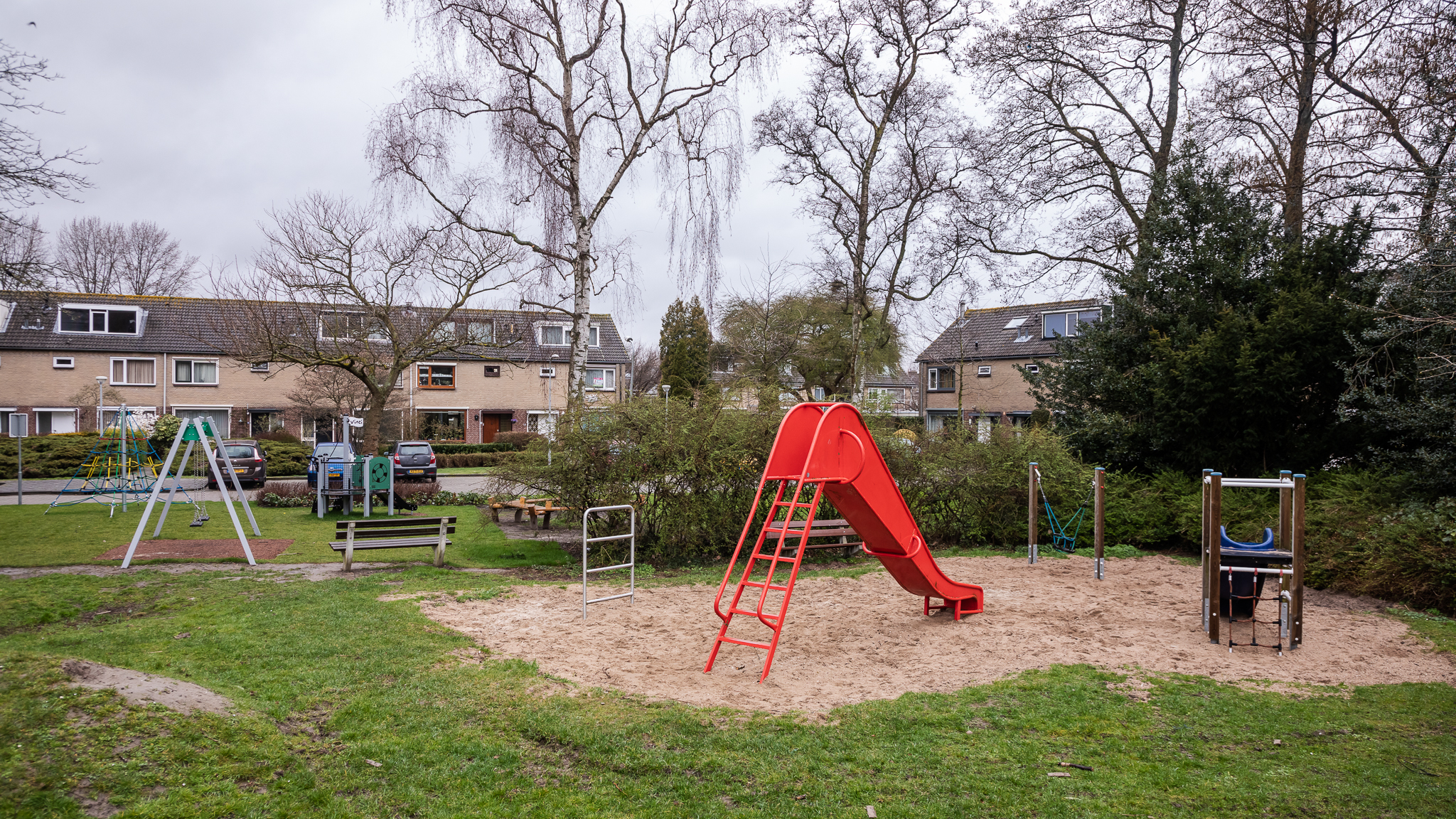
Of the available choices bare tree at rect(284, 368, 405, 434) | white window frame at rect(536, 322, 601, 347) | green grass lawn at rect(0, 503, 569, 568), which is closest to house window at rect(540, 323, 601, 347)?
white window frame at rect(536, 322, 601, 347)

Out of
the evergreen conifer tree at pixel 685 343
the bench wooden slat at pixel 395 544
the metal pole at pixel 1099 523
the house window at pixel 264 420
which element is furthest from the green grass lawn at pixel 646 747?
the evergreen conifer tree at pixel 685 343

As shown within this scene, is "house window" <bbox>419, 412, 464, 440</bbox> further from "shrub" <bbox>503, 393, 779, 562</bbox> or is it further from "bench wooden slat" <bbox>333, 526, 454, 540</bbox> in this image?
"shrub" <bbox>503, 393, 779, 562</bbox>

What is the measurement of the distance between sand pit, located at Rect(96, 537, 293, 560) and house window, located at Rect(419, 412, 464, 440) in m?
24.7

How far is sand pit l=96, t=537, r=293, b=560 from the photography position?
12.0 meters

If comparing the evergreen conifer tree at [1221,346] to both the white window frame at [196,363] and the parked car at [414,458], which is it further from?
the white window frame at [196,363]

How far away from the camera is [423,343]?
21188mm

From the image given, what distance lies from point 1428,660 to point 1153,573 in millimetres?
4315

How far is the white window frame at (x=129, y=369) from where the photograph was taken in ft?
115

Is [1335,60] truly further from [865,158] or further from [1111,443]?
[865,158]

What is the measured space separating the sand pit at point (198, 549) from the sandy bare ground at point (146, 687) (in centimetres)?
728

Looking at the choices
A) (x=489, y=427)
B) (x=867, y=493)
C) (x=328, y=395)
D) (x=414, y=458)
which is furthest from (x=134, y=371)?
(x=867, y=493)

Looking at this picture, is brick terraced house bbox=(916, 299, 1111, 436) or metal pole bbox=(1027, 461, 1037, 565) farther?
brick terraced house bbox=(916, 299, 1111, 436)

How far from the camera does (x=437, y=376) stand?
130ft

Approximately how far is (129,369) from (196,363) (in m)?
2.50
